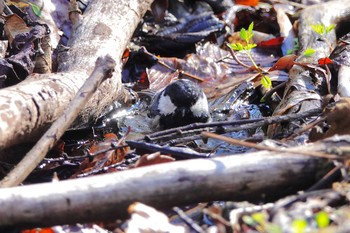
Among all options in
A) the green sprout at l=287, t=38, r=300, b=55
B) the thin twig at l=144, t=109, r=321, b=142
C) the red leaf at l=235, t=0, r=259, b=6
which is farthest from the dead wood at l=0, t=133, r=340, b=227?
the red leaf at l=235, t=0, r=259, b=6

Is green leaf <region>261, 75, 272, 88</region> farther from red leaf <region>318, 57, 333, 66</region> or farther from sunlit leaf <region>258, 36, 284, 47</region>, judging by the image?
sunlit leaf <region>258, 36, 284, 47</region>

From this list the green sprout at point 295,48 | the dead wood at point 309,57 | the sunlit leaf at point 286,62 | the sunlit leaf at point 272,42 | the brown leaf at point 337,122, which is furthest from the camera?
the sunlit leaf at point 272,42

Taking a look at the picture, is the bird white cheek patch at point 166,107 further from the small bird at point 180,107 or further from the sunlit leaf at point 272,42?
the sunlit leaf at point 272,42

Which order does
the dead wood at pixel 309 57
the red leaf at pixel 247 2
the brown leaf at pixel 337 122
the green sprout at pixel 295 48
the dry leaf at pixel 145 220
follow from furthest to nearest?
1. the red leaf at pixel 247 2
2. the green sprout at pixel 295 48
3. the dead wood at pixel 309 57
4. the brown leaf at pixel 337 122
5. the dry leaf at pixel 145 220

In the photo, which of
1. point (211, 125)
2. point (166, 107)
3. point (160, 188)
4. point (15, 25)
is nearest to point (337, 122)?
point (211, 125)

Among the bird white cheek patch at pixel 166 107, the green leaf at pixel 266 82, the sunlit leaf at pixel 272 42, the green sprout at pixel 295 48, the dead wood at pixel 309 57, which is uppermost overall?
the dead wood at pixel 309 57

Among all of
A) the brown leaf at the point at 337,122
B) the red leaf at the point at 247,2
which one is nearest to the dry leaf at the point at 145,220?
the brown leaf at the point at 337,122

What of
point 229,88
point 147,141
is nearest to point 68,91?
point 147,141
